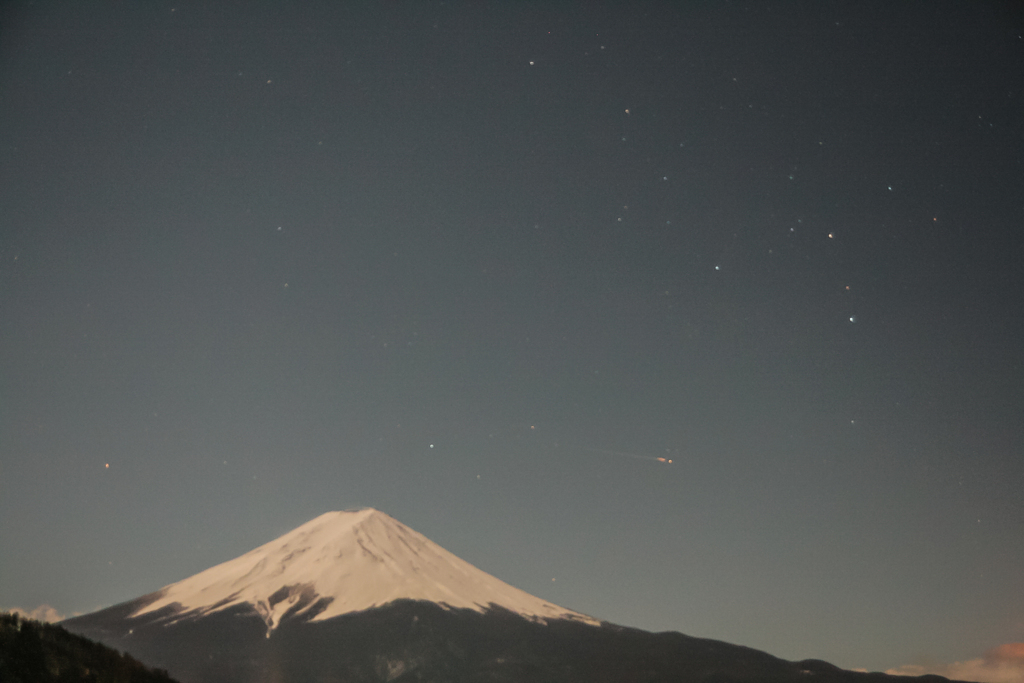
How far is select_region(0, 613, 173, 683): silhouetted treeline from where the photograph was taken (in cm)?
1543

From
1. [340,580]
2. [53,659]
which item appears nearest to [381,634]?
[340,580]

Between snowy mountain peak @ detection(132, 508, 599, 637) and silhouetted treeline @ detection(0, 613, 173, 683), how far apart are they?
3805 inches

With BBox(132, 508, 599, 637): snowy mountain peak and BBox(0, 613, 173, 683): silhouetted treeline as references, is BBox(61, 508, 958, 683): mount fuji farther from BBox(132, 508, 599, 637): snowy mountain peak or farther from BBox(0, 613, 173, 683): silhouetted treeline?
BBox(0, 613, 173, 683): silhouetted treeline

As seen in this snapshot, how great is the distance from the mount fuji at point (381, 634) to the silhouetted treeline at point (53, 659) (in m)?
76.1

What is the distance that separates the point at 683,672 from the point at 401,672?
36.9 m

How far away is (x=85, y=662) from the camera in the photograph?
1716 cm

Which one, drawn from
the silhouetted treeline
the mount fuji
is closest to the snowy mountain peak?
the mount fuji

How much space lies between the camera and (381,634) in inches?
4227

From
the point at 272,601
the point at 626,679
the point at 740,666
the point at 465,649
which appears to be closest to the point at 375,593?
the point at 272,601

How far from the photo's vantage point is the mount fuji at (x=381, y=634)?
312 feet

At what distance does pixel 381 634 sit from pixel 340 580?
2262 cm

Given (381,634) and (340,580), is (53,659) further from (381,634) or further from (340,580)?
(340,580)

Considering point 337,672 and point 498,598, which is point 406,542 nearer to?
point 498,598

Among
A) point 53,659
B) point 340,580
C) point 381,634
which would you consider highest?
point 53,659
